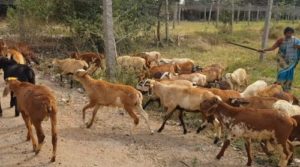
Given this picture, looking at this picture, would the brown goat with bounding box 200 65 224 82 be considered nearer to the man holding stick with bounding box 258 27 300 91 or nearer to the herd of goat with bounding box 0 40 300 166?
the herd of goat with bounding box 0 40 300 166

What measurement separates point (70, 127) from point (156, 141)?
1856 millimetres

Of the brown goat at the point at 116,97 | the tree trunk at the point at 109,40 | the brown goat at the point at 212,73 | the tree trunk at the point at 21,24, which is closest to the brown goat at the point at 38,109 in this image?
the brown goat at the point at 116,97

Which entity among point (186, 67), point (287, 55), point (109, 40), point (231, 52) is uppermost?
point (109, 40)

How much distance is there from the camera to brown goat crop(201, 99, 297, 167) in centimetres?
754

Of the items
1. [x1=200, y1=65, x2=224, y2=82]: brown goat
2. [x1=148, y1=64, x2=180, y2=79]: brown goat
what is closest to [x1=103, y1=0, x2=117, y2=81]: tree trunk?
[x1=148, y1=64, x2=180, y2=79]: brown goat

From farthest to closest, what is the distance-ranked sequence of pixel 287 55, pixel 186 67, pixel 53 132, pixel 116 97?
pixel 186 67
pixel 287 55
pixel 116 97
pixel 53 132

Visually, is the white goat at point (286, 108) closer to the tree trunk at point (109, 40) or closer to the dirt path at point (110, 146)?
the dirt path at point (110, 146)

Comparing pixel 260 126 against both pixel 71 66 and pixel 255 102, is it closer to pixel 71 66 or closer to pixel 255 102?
pixel 255 102

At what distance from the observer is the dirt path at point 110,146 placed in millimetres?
7723

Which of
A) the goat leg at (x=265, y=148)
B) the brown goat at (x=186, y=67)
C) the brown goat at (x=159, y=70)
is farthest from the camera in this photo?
the brown goat at (x=186, y=67)

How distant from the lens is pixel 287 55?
448 inches

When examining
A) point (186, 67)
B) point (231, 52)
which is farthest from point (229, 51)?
point (186, 67)

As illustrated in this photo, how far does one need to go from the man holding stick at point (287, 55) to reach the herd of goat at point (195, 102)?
97 centimetres

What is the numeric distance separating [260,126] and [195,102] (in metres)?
1.87
